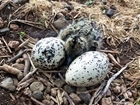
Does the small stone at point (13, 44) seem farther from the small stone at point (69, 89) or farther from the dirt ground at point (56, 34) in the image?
the small stone at point (69, 89)

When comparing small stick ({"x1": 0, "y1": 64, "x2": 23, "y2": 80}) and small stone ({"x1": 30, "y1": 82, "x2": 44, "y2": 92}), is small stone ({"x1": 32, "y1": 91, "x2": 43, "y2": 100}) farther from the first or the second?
small stick ({"x1": 0, "y1": 64, "x2": 23, "y2": 80})

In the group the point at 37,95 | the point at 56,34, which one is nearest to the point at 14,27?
the point at 56,34

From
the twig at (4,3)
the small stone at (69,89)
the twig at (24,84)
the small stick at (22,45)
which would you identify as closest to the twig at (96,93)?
the small stone at (69,89)

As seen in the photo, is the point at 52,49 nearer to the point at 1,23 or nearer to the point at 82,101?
the point at 82,101

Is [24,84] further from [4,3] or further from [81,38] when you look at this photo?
[4,3]

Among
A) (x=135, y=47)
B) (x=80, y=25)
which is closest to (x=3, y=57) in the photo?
(x=80, y=25)

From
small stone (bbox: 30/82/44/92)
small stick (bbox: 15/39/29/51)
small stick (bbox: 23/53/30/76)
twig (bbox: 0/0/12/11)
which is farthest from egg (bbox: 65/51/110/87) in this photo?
twig (bbox: 0/0/12/11)
